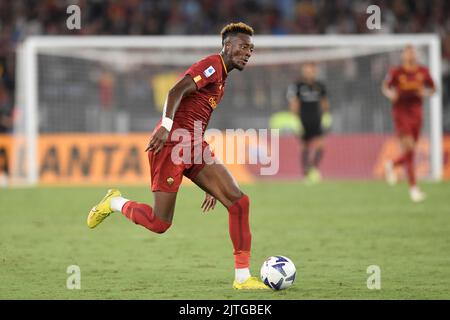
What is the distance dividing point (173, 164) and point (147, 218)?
0.55 metres

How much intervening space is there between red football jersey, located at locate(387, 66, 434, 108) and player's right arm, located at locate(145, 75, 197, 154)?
9590 millimetres

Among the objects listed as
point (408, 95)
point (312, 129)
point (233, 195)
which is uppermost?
point (408, 95)

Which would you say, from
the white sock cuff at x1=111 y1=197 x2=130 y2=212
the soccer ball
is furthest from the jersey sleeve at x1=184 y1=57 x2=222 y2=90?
the soccer ball

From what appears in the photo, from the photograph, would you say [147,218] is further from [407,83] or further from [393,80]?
[407,83]

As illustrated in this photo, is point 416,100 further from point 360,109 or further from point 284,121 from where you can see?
point 284,121

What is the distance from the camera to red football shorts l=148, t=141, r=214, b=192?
8.46 meters

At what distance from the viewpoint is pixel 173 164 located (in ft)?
27.7

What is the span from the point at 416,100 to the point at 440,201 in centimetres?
214

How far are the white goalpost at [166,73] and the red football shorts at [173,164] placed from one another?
40.3ft

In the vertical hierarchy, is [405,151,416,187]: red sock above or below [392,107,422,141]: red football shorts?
below

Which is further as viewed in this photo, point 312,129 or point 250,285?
point 312,129

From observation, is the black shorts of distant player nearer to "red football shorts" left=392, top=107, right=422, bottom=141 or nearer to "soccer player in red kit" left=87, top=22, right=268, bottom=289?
"red football shorts" left=392, top=107, right=422, bottom=141

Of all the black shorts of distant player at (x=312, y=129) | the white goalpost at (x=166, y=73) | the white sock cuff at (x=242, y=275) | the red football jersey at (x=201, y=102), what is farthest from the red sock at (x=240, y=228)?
the white goalpost at (x=166, y=73)

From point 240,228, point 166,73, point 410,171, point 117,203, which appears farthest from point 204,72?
point 166,73
